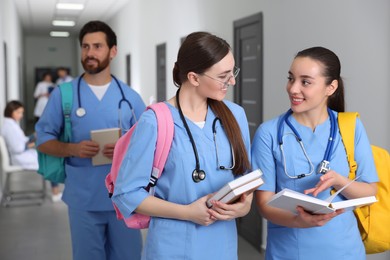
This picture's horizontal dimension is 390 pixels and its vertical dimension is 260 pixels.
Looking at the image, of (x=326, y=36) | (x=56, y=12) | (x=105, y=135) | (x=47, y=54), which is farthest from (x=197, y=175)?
(x=47, y=54)

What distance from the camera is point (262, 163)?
1757mm

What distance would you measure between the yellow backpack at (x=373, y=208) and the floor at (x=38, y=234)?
219cm

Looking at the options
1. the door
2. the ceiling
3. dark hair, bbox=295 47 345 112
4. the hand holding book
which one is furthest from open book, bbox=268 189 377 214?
the ceiling

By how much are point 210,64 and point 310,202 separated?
1.68ft

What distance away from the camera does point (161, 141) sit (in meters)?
1.56

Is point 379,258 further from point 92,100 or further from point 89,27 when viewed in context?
point 89,27

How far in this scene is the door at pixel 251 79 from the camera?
403 cm

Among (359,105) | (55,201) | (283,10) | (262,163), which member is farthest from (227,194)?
(55,201)

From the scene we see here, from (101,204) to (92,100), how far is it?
1.70 ft

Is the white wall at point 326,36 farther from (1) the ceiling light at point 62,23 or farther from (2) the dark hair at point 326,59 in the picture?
(1) the ceiling light at point 62,23

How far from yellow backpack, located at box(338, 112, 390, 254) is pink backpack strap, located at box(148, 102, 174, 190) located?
63 cm

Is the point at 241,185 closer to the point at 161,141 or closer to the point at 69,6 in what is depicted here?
the point at 161,141

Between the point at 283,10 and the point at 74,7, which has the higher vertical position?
the point at 74,7

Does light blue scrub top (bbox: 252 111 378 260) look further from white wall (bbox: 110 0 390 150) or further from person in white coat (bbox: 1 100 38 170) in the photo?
person in white coat (bbox: 1 100 38 170)
